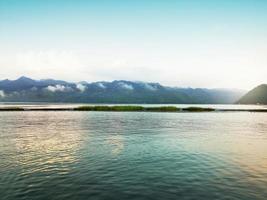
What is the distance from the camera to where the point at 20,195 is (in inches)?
717

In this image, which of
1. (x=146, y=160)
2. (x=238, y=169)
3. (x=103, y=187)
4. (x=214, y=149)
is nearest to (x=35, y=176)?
(x=103, y=187)

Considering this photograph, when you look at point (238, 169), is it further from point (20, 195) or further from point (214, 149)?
point (20, 195)

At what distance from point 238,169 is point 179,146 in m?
13.4

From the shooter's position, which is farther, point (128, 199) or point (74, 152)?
point (74, 152)

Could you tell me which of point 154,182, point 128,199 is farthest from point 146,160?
point 128,199

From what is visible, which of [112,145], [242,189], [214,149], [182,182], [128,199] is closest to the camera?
[128,199]

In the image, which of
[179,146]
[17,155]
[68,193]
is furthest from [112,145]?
[68,193]

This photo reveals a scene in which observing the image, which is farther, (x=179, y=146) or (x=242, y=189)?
(x=179, y=146)

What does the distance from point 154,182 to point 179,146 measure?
1804cm

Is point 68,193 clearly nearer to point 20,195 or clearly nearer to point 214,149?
point 20,195

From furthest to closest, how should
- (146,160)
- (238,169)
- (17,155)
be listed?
(17,155) → (146,160) → (238,169)

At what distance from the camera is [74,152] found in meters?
34.1

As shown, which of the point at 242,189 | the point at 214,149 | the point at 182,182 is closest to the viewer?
the point at 242,189

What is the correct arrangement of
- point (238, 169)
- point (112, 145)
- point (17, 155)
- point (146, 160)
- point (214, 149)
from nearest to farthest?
point (238, 169)
point (146, 160)
point (17, 155)
point (214, 149)
point (112, 145)
